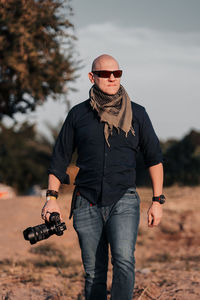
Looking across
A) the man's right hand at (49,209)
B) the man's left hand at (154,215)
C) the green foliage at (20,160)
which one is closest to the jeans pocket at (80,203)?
the man's right hand at (49,209)

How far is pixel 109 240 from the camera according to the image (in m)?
3.55

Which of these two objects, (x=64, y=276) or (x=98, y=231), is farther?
(x=64, y=276)

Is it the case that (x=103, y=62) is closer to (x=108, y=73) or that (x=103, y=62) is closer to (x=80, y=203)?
(x=108, y=73)

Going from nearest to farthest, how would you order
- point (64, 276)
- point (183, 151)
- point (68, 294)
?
point (68, 294) < point (64, 276) < point (183, 151)

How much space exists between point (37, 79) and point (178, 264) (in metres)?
7.76

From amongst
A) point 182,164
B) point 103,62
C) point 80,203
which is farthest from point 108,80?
point 182,164

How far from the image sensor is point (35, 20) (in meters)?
12.2

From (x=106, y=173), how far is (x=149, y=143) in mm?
457

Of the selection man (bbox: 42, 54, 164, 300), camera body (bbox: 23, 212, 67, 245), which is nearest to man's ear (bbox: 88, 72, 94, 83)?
man (bbox: 42, 54, 164, 300)

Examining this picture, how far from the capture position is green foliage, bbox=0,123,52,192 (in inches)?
1583

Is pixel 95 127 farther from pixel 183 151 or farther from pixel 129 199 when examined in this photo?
pixel 183 151

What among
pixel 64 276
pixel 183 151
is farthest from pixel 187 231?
pixel 183 151

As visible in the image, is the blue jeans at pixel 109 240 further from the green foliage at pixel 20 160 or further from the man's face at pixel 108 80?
the green foliage at pixel 20 160

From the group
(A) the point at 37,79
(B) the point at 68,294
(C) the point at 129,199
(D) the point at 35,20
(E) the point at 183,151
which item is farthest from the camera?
(E) the point at 183,151
